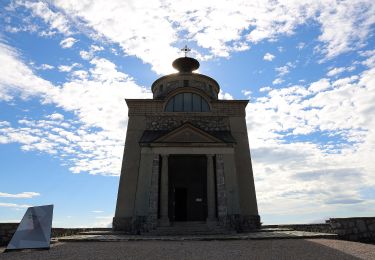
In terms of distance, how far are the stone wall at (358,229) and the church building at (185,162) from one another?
510cm

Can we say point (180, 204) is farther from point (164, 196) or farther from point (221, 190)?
point (221, 190)

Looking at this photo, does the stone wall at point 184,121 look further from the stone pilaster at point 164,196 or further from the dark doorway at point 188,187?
the stone pilaster at point 164,196

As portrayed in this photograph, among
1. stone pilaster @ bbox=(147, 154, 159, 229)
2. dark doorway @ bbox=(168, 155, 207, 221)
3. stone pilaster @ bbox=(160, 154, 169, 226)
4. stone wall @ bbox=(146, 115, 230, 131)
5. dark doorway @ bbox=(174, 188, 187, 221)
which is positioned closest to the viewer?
stone pilaster @ bbox=(147, 154, 159, 229)

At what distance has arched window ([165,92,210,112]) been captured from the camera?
64.5 ft

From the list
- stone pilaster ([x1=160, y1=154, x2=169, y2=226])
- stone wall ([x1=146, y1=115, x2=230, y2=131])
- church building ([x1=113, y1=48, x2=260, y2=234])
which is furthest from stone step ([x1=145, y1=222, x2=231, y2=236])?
stone wall ([x1=146, y1=115, x2=230, y2=131])

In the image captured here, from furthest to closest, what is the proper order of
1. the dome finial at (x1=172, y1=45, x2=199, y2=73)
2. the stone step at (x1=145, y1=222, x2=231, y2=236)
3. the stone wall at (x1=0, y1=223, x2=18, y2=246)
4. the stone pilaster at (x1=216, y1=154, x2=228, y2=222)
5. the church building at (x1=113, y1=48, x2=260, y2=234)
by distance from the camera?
the dome finial at (x1=172, y1=45, x2=199, y2=73), the church building at (x1=113, y1=48, x2=260, y2=234), the stone pilaster at (x1=216, y1=154, x2=228, y2=222), the stone step at (x1=145, y1=222, x2=231, y2=236), the stone wall at (x1=0, y1=223, x2=18, y2=246)

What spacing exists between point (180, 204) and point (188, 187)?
1185 millimetres

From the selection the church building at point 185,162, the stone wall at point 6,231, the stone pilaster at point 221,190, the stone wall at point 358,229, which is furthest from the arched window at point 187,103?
the stone wall at point 6,231

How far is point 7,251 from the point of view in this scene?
9000 mm

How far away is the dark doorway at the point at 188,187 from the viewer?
63.1 feet

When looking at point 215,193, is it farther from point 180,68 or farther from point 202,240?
point 180,68

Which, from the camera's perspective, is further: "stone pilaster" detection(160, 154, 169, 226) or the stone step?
"stone pilaster" detection(160, 154, 169, 226)

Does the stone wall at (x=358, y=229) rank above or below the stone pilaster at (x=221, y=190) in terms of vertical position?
below

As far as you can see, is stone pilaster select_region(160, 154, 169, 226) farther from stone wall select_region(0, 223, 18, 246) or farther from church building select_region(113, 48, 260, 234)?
stone wall select_region(0, 223, 18, 246)
